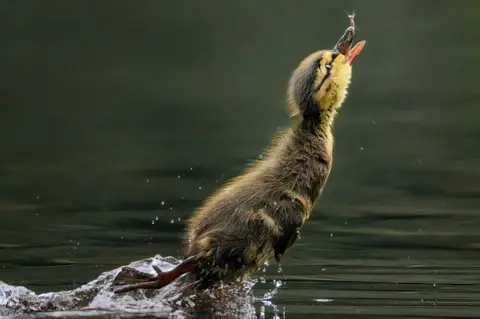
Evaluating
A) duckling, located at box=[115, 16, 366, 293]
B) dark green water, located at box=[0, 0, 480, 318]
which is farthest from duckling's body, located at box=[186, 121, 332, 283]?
dark green water, located at box=[0, 0, 480, 318]

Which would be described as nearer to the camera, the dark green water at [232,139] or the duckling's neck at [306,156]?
the duckling's neck at [306,156]

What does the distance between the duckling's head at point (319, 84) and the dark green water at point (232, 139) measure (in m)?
1.22

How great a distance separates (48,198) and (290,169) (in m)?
5.67

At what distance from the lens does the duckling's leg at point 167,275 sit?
28.5 feet

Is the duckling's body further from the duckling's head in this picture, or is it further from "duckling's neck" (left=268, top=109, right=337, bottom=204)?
the duckling's head

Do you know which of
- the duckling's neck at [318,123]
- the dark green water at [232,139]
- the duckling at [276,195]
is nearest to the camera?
the duckling at [276,195]

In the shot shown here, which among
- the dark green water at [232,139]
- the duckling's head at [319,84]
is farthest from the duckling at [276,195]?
the dark green water at [232,139]

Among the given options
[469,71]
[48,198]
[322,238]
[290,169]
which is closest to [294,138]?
[290,169]

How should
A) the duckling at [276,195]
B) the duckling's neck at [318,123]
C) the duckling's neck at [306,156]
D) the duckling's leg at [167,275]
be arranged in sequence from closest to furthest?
the duckling's leg at [167,275] → the duckling at [276,195] → the duckling's neck at [306,156] → the duckling's neck at [318,123]

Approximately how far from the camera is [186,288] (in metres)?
9.05

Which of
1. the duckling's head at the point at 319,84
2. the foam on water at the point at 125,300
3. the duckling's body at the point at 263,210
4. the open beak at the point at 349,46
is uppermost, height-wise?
the open beak at the point at 349,46

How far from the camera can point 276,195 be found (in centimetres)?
909

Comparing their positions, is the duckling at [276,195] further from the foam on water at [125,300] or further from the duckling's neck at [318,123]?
the foam on water at [125,300]

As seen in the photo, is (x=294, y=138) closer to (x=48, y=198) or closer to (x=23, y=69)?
(x=48, y=198)
